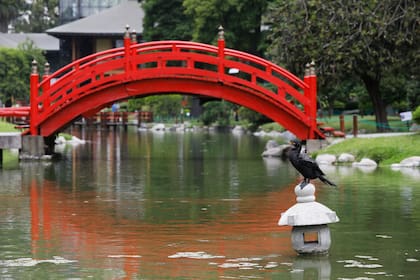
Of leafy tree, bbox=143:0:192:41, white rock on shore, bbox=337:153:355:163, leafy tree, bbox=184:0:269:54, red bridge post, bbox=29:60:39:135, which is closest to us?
white rock on shore, bbox=337:153:355:163

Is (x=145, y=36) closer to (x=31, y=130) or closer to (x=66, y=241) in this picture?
(x=31, y=130)

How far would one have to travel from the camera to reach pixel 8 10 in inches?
4668

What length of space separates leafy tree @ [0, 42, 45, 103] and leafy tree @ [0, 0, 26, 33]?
113 feet

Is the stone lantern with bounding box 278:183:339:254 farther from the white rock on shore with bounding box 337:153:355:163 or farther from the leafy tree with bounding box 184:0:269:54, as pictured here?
the leafy tree with bounding box 184:0:269:54

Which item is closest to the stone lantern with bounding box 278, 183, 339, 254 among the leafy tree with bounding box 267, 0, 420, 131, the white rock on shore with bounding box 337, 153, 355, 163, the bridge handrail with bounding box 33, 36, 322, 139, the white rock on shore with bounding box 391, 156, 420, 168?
the white rock on shore with bounding box 391, 156, 420, 168

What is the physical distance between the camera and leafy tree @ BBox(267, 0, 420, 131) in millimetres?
39500

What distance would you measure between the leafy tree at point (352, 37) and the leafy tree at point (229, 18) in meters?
26.6

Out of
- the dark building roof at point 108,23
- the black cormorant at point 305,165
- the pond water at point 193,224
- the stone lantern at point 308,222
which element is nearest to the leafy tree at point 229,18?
the dark building roof at point 108,23

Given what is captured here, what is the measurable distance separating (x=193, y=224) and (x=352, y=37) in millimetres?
23513

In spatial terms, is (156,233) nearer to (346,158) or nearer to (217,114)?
(346,158)

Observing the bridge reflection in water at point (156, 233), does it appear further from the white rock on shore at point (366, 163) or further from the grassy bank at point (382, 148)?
the grassy bank at point (382, 148)

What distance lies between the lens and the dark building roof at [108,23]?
95688mm

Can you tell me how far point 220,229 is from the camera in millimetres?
17312

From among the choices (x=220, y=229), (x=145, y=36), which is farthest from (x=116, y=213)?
(x=145, y=36)
